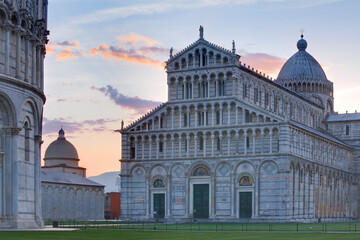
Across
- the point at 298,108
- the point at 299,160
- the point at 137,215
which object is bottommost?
the point at 137,215

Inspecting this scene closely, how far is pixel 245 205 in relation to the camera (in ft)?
307

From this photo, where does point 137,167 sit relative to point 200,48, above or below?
below

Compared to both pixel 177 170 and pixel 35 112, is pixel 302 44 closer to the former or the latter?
pixel 177 170

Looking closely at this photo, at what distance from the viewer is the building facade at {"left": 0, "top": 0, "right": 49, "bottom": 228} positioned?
53.2 metres

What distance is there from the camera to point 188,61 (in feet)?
321

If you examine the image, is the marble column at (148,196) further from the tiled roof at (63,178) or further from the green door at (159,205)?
the tiled roof at (63,178)

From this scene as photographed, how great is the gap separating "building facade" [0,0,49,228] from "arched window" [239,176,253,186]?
40252 millimetres

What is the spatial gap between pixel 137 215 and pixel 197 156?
11.6m

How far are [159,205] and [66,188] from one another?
36160 millimetres

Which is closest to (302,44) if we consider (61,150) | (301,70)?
(301,70)

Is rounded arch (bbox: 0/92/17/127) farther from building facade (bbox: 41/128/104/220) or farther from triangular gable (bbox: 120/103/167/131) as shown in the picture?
building facade (bbox: 41/128/104/220)

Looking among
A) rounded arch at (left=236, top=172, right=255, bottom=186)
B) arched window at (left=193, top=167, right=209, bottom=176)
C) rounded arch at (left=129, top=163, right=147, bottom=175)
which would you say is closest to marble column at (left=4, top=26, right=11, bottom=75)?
rounded arch at (left=236, top=172, right=255, bottom=186)

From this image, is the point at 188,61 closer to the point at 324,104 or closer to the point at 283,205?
the point at 283,205

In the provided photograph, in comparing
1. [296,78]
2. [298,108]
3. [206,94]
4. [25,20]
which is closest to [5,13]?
[25,20]
